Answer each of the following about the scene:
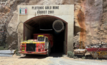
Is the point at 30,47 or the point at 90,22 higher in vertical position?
A: the point at 90,22

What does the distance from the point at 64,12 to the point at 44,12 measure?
238 centimetres

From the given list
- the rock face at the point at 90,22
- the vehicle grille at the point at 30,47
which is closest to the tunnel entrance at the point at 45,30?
the rock face at the point at 90,22

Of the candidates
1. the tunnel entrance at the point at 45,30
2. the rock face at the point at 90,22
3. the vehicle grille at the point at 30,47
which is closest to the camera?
the vehicle grille at the point at 30,47

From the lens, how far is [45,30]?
53.0ft

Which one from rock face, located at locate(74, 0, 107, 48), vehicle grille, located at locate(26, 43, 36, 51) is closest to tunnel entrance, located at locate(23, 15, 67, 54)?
rock face, located at locate(74, 0, 107, 48)

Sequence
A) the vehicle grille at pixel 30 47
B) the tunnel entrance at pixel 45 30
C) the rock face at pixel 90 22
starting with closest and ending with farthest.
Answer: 1. the vehicle grille at pixel 30 47
2. the tunnel entrance at pixel 45 30
3. the rock face at pixel 90 22

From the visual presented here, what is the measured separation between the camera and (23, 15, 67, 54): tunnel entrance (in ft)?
41.9

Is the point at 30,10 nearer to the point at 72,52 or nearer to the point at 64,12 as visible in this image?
the point at 64,12

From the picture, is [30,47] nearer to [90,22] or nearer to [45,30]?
[45,30]

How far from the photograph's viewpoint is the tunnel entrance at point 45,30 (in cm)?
1277

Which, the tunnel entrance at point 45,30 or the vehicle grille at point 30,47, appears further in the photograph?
the tunnel entrance at point 45,30

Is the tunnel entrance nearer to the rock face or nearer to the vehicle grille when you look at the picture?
the rock face

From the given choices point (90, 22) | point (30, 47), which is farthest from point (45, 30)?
point (90, 22)

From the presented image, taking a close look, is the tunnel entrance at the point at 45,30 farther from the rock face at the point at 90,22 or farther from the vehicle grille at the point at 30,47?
the vehicle grille at the point at 30,47
